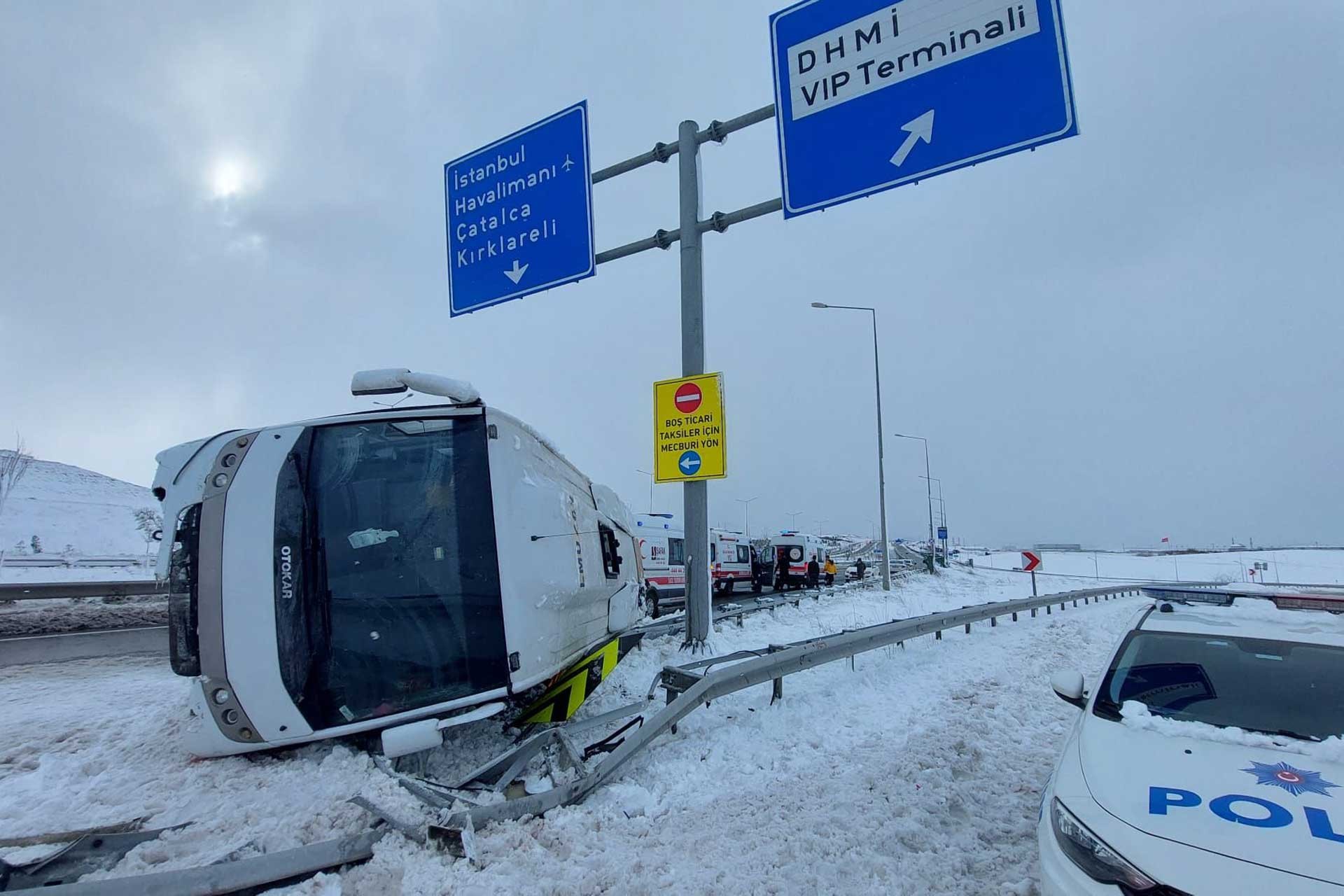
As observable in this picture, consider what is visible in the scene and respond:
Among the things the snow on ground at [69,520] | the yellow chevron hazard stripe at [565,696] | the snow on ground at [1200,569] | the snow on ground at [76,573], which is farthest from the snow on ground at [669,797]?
the snow on ground at [1200,569]

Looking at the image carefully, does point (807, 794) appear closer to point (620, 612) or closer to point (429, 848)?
point (429, 848)

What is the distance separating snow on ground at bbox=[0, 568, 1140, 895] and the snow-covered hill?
110ft

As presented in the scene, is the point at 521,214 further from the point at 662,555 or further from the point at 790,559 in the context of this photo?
the point at 790,559

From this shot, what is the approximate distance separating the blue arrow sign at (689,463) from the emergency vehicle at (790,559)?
2406 centimetres

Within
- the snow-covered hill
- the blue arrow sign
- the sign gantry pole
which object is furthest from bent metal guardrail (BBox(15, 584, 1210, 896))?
the snow-covered hill

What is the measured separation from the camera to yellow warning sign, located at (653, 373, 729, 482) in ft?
27.9

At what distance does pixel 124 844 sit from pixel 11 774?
5.42ft

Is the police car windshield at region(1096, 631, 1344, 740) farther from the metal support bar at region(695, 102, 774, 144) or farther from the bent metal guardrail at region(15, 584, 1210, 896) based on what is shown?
the metal support bar at region(695, 102, 774, 144)

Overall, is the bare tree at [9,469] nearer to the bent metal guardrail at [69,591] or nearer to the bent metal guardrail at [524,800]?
the bent metal guardrail at [69,591]

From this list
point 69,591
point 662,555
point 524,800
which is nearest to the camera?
point 524,800

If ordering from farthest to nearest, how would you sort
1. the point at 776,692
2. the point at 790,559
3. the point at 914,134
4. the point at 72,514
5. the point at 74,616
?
1. the point at 72,514
2. the point at 790,559
3. the point at 74,616
4. the point at 776,692
5. the point at 914,134

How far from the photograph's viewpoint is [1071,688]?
373 cm

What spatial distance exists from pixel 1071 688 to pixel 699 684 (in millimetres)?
2520

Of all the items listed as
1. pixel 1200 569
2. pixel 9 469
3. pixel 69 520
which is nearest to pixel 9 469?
pixel 9 469
